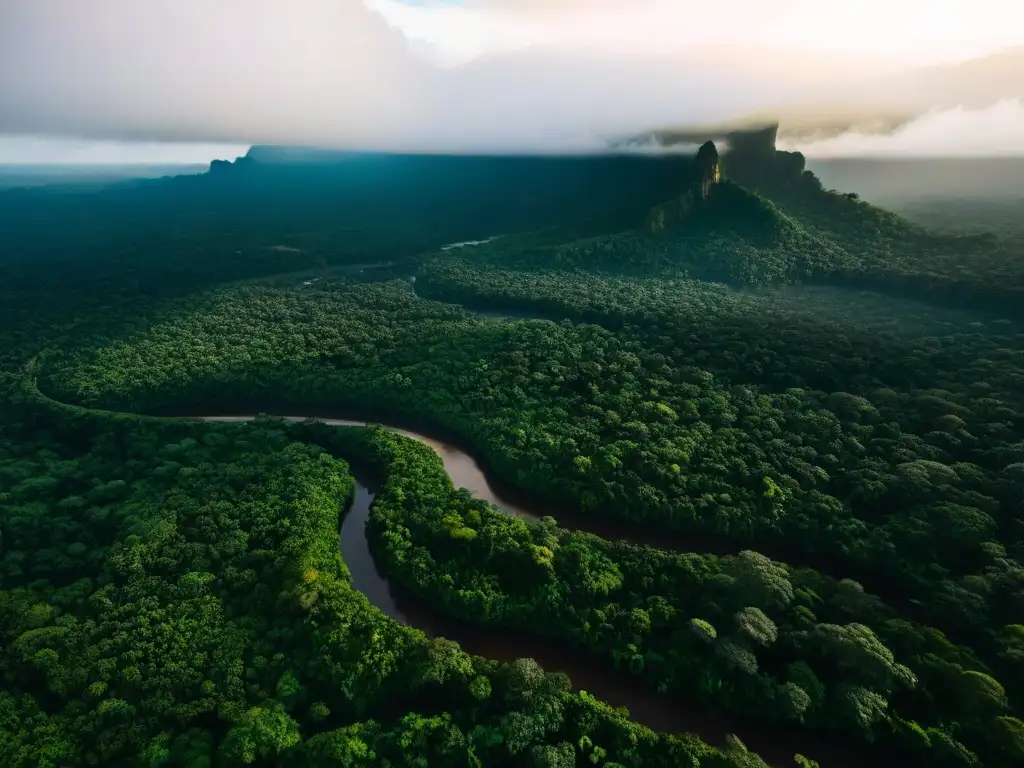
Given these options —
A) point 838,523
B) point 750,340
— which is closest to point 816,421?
point 838,523

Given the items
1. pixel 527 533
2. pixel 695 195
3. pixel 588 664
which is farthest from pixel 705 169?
pixel 588 664

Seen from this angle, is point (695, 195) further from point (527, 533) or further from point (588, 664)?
point (588, 664)

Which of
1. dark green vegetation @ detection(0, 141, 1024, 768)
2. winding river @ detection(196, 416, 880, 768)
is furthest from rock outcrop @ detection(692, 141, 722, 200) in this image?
winding river @ detection(196, 416, 880, 768)

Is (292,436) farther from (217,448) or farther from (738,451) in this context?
(738,451)

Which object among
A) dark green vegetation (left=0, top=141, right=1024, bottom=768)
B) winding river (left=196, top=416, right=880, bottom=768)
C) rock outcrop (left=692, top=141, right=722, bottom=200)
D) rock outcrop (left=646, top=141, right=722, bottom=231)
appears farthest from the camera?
rock outcrop (left=692, top=141, right=722, bottom=200)

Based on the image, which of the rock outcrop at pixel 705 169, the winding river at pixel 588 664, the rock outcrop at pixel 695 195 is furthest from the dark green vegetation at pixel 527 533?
the rock outcrop at pixel 705 169

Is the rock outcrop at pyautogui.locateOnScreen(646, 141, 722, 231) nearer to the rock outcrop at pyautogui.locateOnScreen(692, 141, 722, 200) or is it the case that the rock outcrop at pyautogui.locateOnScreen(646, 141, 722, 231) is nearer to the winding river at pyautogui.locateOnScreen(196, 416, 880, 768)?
the rock outcrop at pyautogui.locateOnScreen(692, 141, 722, 200)
